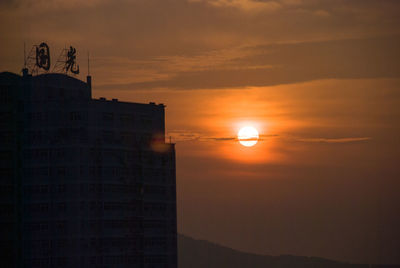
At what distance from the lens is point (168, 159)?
194250 millimetres

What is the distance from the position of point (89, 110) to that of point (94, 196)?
20127mm

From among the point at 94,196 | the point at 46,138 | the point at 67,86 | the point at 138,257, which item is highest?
the point at 67,86

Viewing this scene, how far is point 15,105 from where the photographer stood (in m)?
186

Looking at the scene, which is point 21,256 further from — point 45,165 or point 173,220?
point 173,220

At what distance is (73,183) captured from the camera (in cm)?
18112

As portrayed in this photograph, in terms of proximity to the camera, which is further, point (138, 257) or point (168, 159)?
point (168, 159)

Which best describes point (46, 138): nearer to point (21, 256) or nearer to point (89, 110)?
point (89, 110)

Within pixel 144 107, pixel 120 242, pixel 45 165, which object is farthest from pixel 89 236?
pixel 144 107

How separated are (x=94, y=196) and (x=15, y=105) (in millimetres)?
28838

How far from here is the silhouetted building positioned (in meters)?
180

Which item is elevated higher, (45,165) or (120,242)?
(45,165)

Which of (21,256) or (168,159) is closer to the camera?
(21,256)

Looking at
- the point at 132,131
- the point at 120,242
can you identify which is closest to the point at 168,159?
the point at 132,131

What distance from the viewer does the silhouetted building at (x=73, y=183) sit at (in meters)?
180
